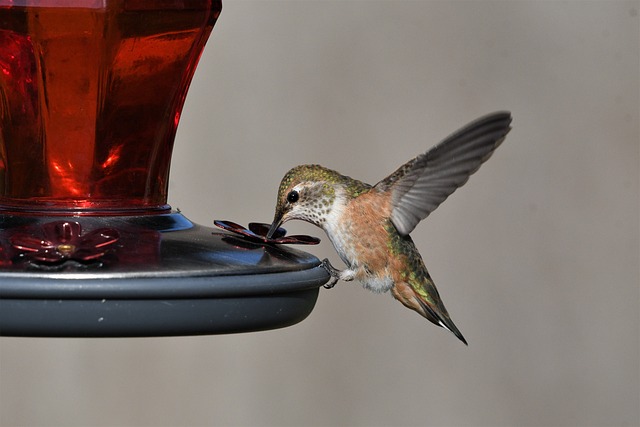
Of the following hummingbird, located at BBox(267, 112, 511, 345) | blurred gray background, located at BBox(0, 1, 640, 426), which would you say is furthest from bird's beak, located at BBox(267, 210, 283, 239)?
blurred gray background, located at BBox(0, 1, 640, 426)

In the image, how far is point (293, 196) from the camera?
14.1 ft

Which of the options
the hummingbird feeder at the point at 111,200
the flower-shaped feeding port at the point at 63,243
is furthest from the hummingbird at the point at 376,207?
Answer: the flower-shaped feeding port at the point at 63,243

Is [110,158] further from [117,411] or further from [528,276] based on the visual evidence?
[528,276]

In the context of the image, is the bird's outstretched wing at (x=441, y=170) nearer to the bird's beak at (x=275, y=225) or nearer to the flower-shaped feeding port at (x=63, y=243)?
the bird's beak at (x=275, y=225)

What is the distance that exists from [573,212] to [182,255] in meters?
5.65

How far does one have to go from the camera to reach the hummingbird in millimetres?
4219

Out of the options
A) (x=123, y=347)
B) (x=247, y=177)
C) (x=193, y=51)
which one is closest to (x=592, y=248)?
(x=247, y=177)

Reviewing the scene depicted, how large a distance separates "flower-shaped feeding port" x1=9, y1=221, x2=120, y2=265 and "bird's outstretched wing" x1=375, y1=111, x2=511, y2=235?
135 centimetres

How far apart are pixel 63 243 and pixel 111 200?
66cm

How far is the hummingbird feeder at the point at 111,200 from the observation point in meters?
2.83

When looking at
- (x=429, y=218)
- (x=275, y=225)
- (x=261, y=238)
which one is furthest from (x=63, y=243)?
(x=429, y=218)

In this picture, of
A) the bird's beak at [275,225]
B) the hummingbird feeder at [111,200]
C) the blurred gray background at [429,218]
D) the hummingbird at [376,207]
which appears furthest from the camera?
the blurred gray background at [429,218]

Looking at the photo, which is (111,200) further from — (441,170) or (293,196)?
(441,170)

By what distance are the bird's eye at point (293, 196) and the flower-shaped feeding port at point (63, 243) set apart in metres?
1.19
